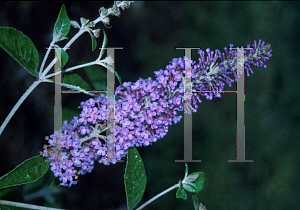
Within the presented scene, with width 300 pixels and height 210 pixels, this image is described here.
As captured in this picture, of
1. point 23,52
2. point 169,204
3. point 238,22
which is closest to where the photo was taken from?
point 23,52

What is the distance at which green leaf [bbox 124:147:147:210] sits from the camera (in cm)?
68

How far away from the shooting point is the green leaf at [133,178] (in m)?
0.68

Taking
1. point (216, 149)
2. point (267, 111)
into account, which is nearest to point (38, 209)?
point (216, 149)

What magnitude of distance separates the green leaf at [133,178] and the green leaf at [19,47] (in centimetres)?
37

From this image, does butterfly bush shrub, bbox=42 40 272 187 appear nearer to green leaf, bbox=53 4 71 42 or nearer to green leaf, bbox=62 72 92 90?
green leaf, bbox=62 72 92 90

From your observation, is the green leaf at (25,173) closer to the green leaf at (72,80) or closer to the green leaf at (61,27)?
the green leaf at (72,80)

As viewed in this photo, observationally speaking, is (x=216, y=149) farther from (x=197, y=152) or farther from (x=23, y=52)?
(x=23, y=52)

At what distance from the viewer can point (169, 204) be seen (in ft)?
4.68

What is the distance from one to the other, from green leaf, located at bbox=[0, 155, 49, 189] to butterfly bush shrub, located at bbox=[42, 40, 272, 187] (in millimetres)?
27

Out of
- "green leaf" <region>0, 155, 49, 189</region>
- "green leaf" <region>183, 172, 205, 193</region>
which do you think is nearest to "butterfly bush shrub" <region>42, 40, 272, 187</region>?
"green leaf" <region>0, 155, 49, 189</region>

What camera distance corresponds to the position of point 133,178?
27.6 inches

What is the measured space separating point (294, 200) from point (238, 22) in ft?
4.08

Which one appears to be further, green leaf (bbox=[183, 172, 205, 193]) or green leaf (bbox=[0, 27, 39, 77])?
green leaf (bbox=[183, 172, 205, 193])

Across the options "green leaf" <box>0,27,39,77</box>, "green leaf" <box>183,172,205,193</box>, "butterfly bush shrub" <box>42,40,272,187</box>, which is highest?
"green leaf" <box>0,27,39,77</box>
